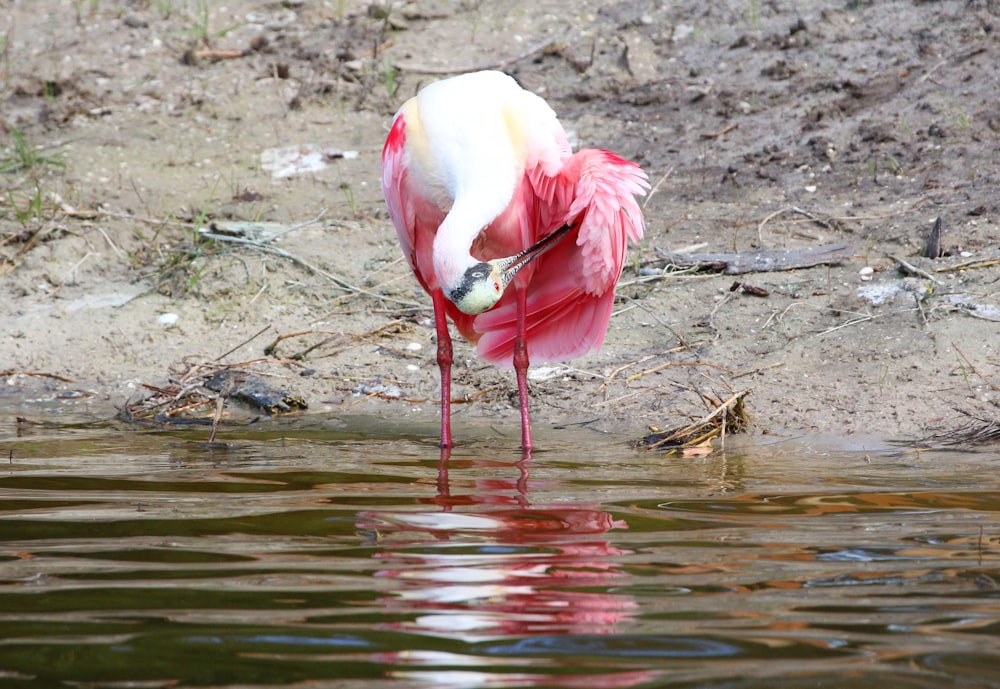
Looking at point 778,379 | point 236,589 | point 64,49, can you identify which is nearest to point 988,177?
point 778,379

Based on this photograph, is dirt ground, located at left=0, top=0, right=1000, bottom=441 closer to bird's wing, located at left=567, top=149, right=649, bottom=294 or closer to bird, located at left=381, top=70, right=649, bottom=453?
bird, located at left=381, top=70, right=649, bottom=453

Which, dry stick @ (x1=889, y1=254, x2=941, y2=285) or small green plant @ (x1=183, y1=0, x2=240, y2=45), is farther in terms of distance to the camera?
small green plant @ (x1=183, y1=0, x2=240, y2=45)

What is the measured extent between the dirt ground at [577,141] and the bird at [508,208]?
509 millimetres

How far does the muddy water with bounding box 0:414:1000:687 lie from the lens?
8.31 ft

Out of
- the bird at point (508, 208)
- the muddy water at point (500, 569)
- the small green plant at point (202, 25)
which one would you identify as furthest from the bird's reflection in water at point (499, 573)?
the small green plant at point (202, 25)

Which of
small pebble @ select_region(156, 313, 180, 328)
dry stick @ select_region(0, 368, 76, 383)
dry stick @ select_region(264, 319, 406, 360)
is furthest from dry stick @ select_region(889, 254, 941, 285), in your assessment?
dry stick @ select_region(0, 368, 76, 383)

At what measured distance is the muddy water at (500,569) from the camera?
8.31 feet

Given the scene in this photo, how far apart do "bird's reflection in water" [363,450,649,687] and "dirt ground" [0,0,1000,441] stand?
2104mm

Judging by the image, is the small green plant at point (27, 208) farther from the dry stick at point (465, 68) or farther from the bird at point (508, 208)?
the bird at point (508, 208)

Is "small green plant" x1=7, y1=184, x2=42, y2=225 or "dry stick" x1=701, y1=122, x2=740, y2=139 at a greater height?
"dry stick" x1=701, y1=122, x2=740, y2=139

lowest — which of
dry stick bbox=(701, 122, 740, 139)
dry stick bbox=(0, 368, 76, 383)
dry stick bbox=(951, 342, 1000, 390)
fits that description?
dry stick bbox=(0, 368, 76, 383)

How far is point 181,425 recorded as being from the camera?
6.25 metres

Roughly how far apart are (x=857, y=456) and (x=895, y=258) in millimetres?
2236

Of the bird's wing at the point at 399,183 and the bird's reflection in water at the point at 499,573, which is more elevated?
the bird's wing at the point at 399,183
